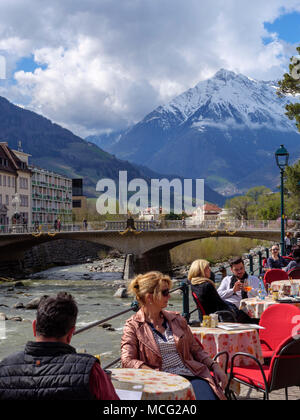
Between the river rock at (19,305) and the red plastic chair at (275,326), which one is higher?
the red plastic chair at (275,326)

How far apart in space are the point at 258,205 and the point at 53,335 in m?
99.7

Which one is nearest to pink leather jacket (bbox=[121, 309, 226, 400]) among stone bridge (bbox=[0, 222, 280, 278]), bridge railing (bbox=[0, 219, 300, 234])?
bridge railing (bbox=[0, 219, 300, 234])

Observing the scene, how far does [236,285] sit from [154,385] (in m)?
3.99

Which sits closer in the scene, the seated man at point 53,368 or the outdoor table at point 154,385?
the seated man at point 53,368

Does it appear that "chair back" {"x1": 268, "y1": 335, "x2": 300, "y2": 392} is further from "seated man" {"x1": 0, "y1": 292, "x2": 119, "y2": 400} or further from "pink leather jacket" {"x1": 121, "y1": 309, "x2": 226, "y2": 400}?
"seated man" {"x1": 0, "y1": 292, "x2": 119, "y2": 400}

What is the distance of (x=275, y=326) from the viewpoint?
569cm

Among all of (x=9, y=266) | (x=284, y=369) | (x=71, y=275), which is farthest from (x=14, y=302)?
(x=284, y=369)

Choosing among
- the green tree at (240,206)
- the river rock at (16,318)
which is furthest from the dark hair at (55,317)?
the green tree at (240,206)

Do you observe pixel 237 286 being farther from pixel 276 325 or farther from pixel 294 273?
pixel 294 273

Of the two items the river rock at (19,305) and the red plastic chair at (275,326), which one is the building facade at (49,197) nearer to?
the river rock at (19,305)

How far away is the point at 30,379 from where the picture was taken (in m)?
2.82

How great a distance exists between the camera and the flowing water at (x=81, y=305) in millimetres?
18016

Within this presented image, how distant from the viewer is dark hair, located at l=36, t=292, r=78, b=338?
2.96 m
